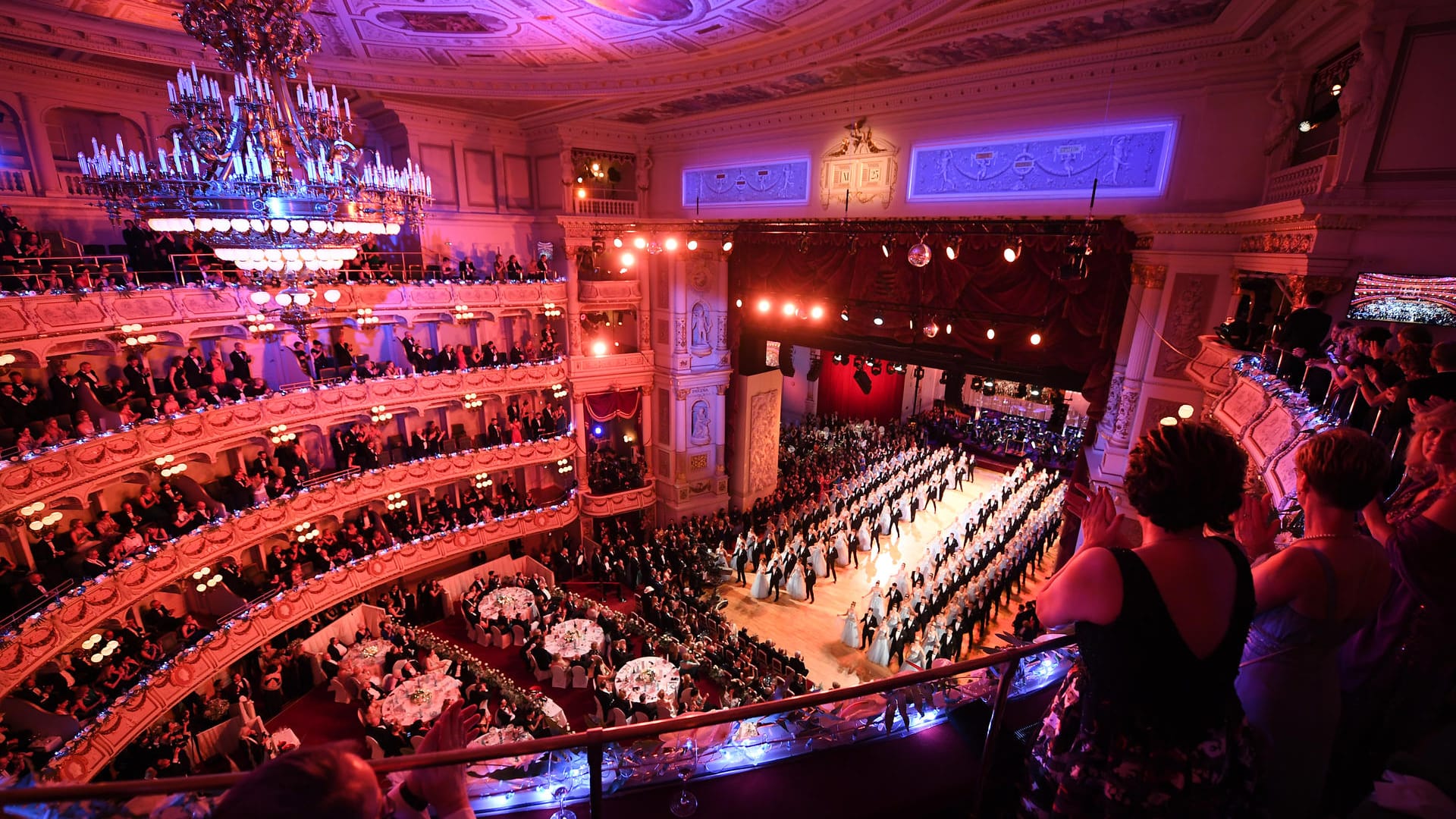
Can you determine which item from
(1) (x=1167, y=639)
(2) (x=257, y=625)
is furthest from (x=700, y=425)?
(1) (x=1167, y=639)

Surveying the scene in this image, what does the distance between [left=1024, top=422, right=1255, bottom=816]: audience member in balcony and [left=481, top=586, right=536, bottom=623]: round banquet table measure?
12892 mm

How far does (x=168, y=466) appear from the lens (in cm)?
1137

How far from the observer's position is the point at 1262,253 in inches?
278

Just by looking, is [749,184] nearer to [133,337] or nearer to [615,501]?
[615,501]

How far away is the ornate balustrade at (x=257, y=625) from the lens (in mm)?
8539

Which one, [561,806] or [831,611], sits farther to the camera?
[831,611]

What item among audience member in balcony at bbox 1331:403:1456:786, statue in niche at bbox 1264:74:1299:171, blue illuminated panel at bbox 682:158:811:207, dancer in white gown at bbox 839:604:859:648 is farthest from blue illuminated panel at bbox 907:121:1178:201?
dancer in white gown at bbox 839:604:859:648

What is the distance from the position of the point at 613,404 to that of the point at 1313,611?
52.1ft

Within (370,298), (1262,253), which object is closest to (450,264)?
(370,298)

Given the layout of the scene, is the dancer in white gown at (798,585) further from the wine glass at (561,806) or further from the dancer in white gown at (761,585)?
the wine glass at (561,806)

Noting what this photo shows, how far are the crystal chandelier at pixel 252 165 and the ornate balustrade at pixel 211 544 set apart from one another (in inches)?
259

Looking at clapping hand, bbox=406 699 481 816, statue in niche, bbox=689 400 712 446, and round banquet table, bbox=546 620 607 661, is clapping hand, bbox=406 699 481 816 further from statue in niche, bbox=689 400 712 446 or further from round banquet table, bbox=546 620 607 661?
statue in niche, bbox=689 400 712 446

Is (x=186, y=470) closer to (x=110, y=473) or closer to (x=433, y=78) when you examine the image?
(x=110, y=473)

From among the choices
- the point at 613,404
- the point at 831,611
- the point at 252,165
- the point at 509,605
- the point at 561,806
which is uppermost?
the point at 252,165
